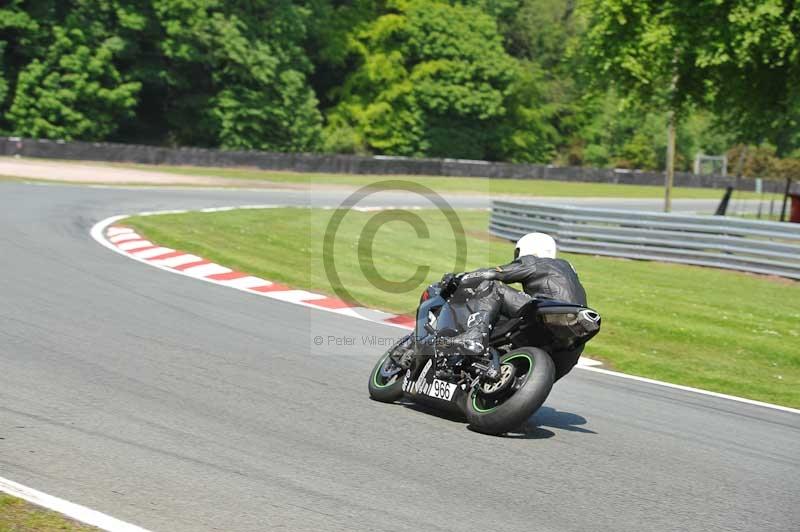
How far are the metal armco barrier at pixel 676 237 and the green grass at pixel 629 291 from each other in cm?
40

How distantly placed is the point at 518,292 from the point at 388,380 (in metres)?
1.37

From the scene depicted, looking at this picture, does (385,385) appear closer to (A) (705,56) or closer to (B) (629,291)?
(B) (629,291)

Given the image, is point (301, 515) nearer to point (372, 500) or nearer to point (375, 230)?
point (372, 500)

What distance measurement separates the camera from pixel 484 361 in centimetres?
743

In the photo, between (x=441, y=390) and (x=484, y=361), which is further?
(x=441, y=390)

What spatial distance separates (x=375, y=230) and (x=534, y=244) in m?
16.5

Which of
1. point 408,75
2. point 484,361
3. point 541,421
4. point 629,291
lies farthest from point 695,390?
point 408,75

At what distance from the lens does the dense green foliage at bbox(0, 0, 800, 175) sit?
27.2 metres

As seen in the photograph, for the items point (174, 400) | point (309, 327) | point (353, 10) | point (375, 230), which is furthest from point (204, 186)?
point (353, 10)

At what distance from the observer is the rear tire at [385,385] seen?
8148 millimetres

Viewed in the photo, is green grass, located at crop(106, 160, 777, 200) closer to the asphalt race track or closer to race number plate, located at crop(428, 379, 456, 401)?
the asphalt race track

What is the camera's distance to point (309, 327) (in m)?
11.5

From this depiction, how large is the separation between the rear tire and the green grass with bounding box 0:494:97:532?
349 cm

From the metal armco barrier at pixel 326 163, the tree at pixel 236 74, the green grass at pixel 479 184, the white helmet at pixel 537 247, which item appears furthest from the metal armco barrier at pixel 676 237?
the tree at pixel 236 74
